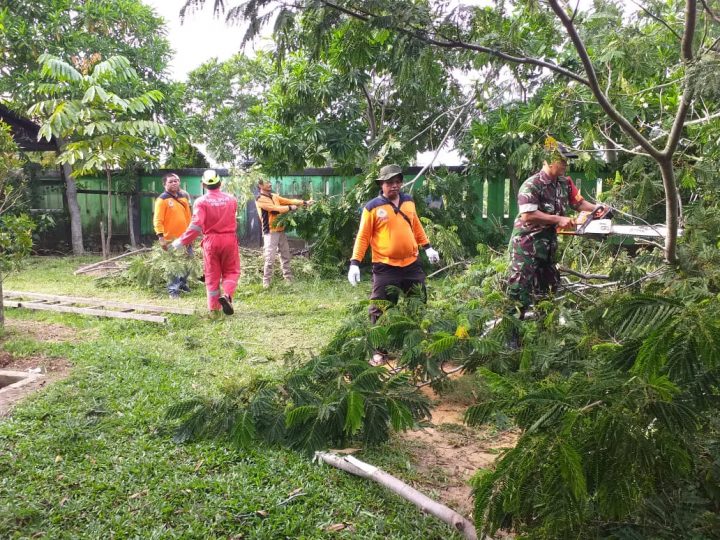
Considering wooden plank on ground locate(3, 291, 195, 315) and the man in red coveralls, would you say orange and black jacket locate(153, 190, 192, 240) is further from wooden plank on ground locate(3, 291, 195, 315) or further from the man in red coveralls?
the man in red coveralls

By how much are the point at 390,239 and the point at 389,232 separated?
0.07 m

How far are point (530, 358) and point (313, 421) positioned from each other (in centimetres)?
148

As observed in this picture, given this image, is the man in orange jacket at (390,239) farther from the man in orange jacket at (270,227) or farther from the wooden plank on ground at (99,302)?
the man in orange jacket at (270,227)

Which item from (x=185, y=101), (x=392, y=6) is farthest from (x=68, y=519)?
(x=185, y=101)

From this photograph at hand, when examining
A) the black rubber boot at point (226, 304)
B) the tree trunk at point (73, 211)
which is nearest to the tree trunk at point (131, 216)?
the tree trunk at point (73, 211)

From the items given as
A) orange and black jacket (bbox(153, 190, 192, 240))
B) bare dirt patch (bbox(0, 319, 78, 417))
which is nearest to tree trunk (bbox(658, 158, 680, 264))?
bare dirt patch (bbox(0, 319, 78, 417))

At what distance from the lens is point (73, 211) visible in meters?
14.5

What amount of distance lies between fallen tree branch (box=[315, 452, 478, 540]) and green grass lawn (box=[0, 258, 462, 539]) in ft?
0.18

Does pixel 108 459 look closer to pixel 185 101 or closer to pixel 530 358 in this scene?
pixel 530 358

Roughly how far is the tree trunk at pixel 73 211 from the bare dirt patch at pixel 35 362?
26.4 feet

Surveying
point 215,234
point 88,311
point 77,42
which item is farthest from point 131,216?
point 215,234

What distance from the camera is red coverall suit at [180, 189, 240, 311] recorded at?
739 cm

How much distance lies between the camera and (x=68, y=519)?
2.86m

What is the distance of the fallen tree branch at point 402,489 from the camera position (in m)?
2.63
